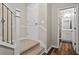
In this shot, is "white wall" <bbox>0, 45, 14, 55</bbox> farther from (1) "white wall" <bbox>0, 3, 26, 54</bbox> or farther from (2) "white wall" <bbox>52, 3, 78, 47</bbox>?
(2) "white wall" <bbox>52, 3, 78, 47</bbox>

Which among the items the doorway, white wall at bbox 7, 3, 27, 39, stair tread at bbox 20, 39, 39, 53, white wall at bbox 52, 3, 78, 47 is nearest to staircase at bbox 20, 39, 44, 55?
stair tread at bbox 20, 39, 39, 53

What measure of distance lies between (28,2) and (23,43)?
670 mm

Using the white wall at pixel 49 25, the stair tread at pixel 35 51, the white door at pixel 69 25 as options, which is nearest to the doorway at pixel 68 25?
the white door at pixel 69 25

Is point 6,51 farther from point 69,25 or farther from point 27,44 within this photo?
point 69,25

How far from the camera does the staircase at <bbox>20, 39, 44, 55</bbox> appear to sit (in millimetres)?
1705

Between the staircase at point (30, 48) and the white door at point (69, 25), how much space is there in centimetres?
45

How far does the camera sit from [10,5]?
1.67 metres

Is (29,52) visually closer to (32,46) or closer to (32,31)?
(32,46)

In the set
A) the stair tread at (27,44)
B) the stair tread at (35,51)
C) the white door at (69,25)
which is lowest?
the stair tread at (35,51)

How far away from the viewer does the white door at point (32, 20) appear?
5.62 feet

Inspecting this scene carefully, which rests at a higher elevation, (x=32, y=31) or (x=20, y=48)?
(x=32, y=31)

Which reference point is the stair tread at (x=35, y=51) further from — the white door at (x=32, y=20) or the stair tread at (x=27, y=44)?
the white door at (x=32, y=20)

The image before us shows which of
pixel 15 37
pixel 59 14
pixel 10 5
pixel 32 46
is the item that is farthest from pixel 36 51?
pixel 10 5

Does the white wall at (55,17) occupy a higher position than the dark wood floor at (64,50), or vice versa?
the white wall at (55,17)
